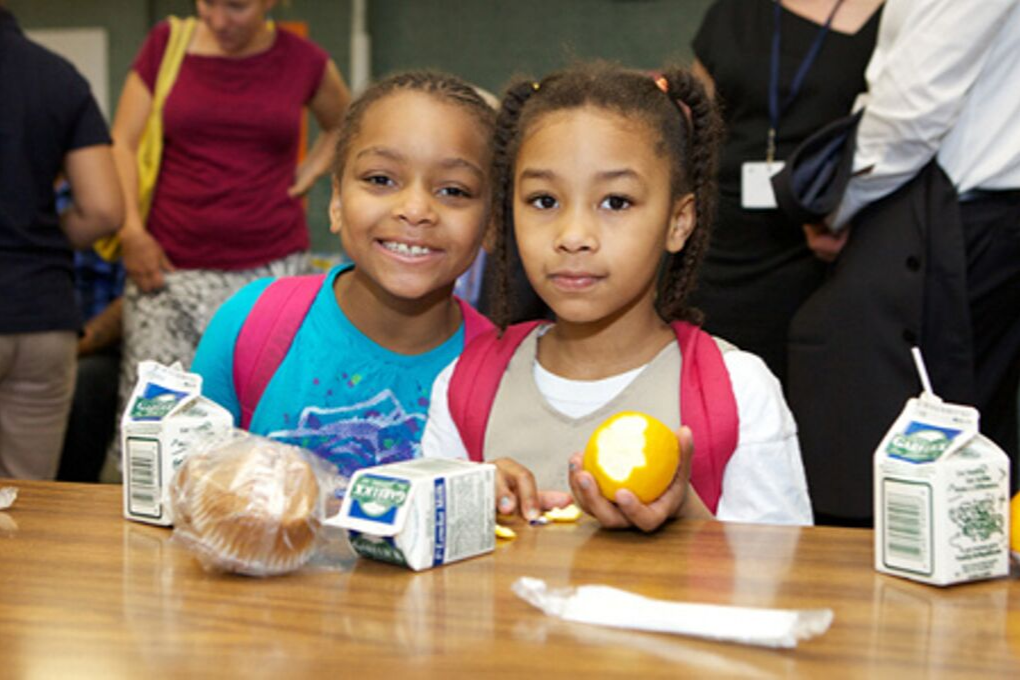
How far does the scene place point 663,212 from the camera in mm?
1625

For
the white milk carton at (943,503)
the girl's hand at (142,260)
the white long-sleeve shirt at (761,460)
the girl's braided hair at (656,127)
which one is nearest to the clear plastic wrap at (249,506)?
the white milk carton at (943,503)

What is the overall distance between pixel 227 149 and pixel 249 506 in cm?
255

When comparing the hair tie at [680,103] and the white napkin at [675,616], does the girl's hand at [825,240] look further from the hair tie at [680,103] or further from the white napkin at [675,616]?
the white napkin at [675,616]

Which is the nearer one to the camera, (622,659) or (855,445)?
(622,659)

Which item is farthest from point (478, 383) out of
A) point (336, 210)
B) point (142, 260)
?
point (142, 260)

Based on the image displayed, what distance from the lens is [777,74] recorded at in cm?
253

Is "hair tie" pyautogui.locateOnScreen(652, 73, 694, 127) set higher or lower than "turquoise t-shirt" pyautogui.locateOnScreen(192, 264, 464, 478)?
higher

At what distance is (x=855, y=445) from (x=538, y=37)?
374 cm

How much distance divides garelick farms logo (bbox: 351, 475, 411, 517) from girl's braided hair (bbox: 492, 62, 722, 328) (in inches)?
28.3

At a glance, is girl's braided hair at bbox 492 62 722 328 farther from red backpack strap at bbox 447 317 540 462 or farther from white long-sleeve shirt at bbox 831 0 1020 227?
white long-sleeve shirt at bbox 831 0 1020 227

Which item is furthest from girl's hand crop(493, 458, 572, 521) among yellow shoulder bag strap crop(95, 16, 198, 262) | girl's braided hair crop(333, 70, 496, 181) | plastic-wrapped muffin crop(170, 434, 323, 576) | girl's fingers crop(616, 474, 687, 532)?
yellow shoulder bag strap crop(95, 16, 198, 262)

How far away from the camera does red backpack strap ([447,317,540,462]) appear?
162 cm

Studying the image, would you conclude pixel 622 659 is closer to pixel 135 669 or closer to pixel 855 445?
pixel 135 669

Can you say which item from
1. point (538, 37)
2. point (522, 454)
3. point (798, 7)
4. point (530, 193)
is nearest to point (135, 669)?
point (522, 454)
